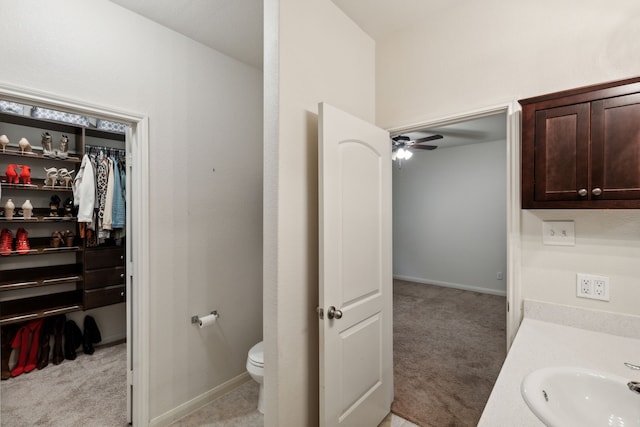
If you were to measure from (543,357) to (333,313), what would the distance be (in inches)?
34.7

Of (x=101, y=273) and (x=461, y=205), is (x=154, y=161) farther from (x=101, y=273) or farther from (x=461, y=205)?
(x=461, y=205)

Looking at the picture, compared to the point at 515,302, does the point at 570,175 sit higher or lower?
higher

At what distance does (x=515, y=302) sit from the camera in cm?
158

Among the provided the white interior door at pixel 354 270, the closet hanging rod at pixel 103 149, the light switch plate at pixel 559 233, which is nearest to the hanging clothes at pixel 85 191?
the closet hanging rod at pixel 103 149

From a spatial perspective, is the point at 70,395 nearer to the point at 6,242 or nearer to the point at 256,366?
the point at 6,242

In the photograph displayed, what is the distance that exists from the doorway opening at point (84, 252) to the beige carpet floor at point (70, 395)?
0.02 meters

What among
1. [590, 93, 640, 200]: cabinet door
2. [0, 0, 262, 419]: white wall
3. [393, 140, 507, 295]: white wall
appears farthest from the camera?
[393, 140, 507, 295]: white wall

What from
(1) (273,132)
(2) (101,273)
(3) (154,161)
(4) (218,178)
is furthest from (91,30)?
(2) (101,273)

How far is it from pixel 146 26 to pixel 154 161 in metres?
0.86

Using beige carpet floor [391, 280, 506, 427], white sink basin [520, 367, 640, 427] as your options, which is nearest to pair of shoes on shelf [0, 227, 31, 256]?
beige carpet floor [391, 280, 506, 427]

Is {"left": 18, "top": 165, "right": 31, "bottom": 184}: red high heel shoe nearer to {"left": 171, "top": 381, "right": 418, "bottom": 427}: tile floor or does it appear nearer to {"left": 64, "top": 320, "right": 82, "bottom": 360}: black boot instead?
{"left": 64, "top": 320, "right": 82, "bottom": 360}: black boot

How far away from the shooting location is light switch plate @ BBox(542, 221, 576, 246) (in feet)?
4.74

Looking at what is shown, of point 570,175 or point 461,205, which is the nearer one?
point 570,175

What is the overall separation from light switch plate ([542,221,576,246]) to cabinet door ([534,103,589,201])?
21cm
